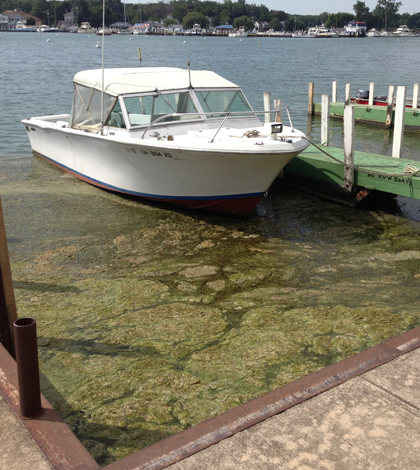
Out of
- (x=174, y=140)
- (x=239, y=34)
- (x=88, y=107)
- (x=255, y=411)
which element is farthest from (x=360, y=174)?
(x=239, y=34)

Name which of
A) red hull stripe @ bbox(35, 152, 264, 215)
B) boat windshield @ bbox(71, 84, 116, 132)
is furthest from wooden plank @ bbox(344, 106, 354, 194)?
boat windshield @ bbox(71, 84, 116, 132)

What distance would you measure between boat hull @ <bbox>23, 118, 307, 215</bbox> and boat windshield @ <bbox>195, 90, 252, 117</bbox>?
1703 millimetres

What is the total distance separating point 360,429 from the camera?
10.2ft

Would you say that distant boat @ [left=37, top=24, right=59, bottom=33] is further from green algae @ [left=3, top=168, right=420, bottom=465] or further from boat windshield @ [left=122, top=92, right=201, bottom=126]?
green algae @ [left=3, top=168, right=420, bottom=465]

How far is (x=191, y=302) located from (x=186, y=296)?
19 cm

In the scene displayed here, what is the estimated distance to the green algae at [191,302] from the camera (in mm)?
4199

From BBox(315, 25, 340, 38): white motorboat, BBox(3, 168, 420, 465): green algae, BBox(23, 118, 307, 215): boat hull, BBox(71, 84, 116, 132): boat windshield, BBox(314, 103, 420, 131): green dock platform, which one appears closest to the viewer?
BBox(3, 168, 420, 465): green algae

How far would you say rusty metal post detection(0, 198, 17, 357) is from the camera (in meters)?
3.99

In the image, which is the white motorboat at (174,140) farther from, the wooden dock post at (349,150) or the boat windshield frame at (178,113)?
the wooden dock post at (349,150)

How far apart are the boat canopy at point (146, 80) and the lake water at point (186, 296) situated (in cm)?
217

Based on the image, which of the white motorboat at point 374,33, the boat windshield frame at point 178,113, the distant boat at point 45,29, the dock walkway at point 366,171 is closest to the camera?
the dock walkway at point 366,171

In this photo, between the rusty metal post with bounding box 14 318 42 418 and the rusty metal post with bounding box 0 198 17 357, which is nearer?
the rusty metal post with bounding box 14 318 42 418

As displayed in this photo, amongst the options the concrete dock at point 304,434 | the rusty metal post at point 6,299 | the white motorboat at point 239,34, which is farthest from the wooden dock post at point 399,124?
the white motorboat at point 239,34

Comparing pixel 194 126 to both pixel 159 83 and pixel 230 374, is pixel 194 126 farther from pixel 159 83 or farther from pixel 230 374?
pixel 230 374
